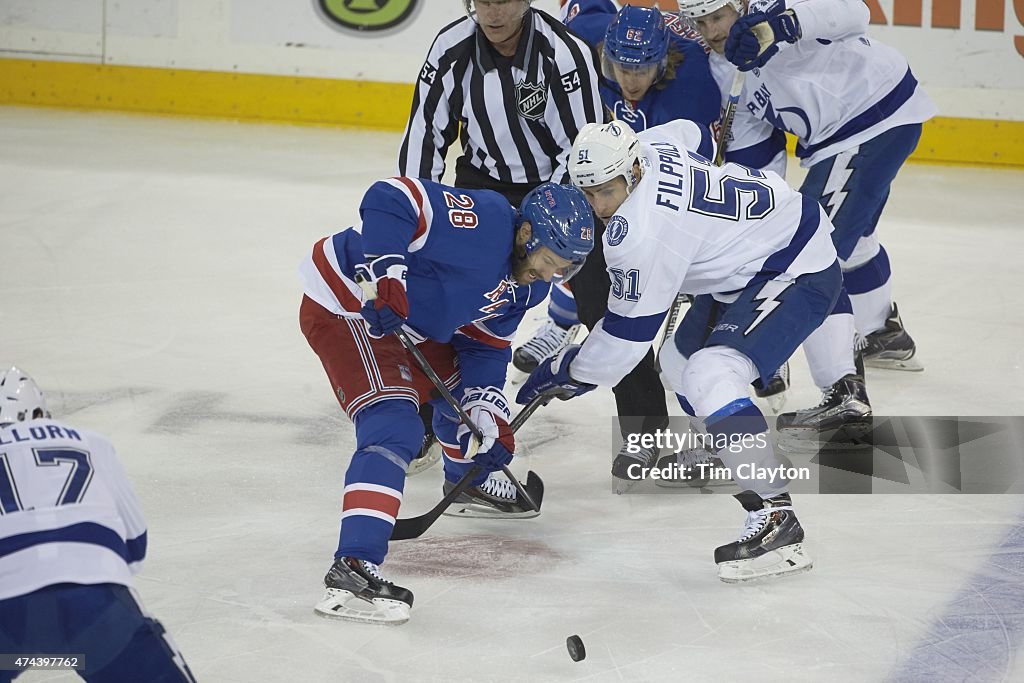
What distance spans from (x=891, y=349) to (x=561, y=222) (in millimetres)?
2115

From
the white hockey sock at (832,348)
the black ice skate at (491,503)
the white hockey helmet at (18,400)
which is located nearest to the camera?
the white hockey helmet at (18,400)

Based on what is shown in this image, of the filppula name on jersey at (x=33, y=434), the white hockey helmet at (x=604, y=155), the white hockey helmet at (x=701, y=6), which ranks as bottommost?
the filppula name on jersey at (x=33, y=434)

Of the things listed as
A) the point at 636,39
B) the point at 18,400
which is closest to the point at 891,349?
the point at 636,39

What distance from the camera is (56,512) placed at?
6.07ft

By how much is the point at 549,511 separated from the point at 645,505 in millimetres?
256

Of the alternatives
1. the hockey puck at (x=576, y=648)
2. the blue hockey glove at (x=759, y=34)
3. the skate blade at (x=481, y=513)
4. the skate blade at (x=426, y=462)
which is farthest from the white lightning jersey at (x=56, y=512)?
the blue hockey glove at (x=759, y=34)

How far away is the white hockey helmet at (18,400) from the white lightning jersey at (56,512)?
3 centimetres

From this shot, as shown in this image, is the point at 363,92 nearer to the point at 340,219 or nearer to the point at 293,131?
the point at 293,131

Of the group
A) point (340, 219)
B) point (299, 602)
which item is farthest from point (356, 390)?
point (340, 219)

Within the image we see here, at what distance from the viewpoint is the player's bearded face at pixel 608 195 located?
293cm

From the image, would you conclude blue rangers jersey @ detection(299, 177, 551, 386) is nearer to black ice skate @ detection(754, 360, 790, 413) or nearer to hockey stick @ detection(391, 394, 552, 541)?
hockey stick @ detection(391, 394, 552, 541)

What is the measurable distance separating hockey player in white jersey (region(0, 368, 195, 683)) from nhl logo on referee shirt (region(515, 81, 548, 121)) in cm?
186

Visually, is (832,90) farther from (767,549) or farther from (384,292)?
(384,292)

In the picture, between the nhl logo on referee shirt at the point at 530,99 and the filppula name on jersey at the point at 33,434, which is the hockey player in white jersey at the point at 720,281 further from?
the filppula name on jersey at the point at 33,434
